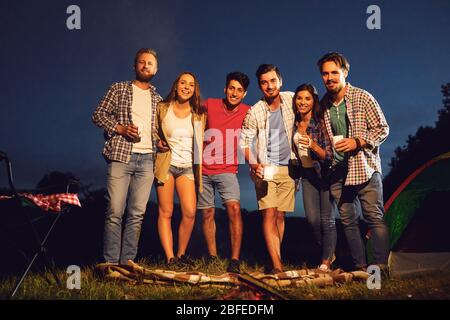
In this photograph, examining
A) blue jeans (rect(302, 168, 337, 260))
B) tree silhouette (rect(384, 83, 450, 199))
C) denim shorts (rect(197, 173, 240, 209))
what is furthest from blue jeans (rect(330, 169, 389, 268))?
tree silhouette (rect(384, 83, 450, 199))

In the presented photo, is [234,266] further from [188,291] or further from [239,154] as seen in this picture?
[239,154]

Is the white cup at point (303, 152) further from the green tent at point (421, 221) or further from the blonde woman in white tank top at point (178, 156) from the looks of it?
the green tent at point (421, 221)

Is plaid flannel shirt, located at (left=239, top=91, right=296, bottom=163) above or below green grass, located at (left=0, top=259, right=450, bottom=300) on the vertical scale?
above

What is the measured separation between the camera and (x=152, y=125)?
5.01 m

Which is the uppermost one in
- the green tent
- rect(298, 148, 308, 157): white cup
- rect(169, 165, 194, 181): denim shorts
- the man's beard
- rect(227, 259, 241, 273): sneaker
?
the man's beard

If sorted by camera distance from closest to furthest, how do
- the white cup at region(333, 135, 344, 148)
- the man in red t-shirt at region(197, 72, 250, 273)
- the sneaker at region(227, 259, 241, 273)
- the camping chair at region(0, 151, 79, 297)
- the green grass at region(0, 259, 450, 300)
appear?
1. the camping chair at region(0, 151, 79, 297)
2. the green grass at region(0, 259, 450, 300)
3. the white cup at region(333, 135, 344, 148)
4. the sneaker at region(227, 259, 241, 273)
5. the man in red t-shirt at region(197, 72, 250, 273)

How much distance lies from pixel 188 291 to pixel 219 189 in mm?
1469

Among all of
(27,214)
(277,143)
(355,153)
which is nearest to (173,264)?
(27,214)

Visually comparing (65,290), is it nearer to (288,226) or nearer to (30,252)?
(30,252)

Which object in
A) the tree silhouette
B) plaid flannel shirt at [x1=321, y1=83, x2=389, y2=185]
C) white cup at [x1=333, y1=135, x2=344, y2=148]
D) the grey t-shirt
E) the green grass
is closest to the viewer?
the green grass

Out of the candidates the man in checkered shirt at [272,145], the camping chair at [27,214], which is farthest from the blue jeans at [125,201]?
the man in checkered shirt at [272,145]

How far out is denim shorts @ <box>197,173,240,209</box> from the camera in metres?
4.98

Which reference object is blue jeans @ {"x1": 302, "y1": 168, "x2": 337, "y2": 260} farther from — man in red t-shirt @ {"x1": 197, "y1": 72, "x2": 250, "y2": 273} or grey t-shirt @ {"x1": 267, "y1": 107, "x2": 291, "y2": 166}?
man in red t-shirt @ {"x1": 197, "y1": 72, "x2": 250, "y2": 273}

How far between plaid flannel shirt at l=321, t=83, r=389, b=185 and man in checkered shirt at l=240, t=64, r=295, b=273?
0.59 m
